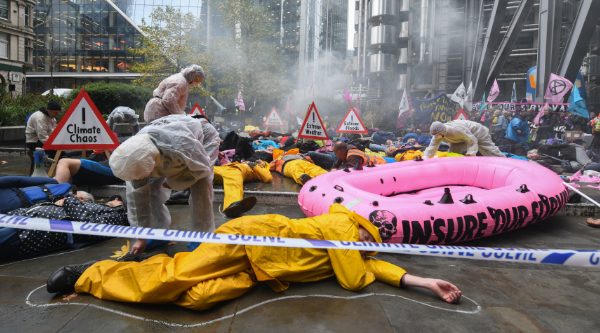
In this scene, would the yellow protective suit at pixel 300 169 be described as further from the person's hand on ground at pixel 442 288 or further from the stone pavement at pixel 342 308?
the person's hand on ground at pixel 442 288

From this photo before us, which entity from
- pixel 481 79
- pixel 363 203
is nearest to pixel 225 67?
pixel 481 79

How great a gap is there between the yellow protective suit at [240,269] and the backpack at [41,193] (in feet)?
4.76

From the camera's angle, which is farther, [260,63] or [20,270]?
[260,63]

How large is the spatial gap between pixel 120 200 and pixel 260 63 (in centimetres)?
2333

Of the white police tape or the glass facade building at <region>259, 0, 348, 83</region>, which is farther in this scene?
the glass facade building at <region>259, 0, 348, 83</region>

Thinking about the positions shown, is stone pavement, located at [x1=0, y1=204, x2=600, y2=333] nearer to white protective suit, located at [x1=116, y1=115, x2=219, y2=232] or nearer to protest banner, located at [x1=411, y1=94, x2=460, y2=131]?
white protective suit, located at [x1=116, y1=115, x2=219, y2=232]

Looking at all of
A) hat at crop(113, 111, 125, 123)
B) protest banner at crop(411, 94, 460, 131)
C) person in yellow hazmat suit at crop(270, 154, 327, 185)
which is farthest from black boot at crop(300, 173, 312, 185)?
protest banner at crop(411, 94, 460, 131)

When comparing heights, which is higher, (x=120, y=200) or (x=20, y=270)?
(x=120, y=200)

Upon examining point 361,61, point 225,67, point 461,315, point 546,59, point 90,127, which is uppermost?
point 361,61

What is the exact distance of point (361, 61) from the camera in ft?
140

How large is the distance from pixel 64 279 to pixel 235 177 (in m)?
3.16

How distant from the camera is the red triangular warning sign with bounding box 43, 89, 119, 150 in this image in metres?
4.66

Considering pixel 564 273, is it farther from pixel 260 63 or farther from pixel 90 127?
pixel 260 63

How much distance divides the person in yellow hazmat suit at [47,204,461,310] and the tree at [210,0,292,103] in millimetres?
23816
